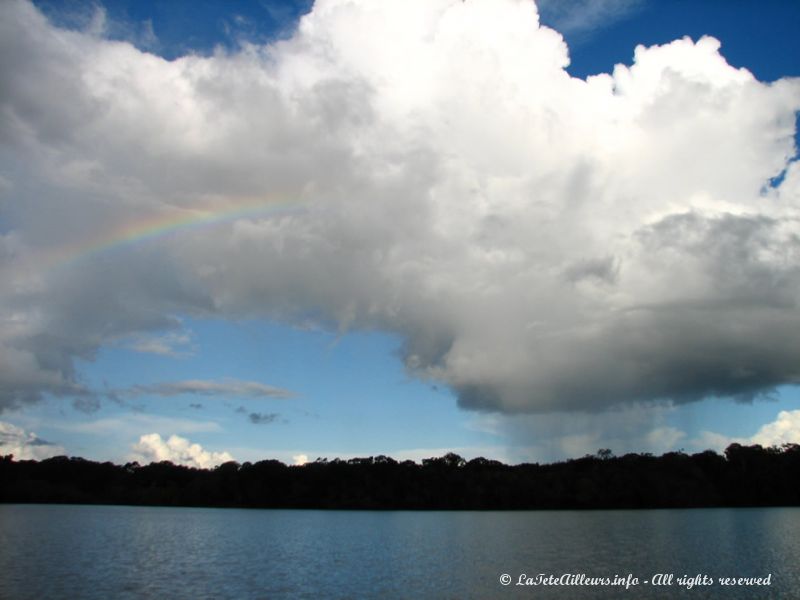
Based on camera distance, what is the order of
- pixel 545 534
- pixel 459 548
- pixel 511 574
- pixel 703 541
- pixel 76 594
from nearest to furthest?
1. pixel 76 594
2. pixel 511 574
3. pixel 459 548
4. pixel 703 541
5. pixel 545 534

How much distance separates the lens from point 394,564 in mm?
67312

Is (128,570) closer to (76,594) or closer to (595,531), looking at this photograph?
(76,594)

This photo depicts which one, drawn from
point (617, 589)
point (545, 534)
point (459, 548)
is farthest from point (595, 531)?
point (617, 589)

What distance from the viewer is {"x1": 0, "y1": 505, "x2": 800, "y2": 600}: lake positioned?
48.2 metres

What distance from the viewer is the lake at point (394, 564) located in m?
48.2

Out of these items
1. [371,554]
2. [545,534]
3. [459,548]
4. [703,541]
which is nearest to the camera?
[371,554]

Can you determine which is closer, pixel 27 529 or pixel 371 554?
pixel 371 554

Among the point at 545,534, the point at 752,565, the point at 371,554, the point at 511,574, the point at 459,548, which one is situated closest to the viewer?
the point at 511,574

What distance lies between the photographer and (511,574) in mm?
56531

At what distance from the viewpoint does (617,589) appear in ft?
158

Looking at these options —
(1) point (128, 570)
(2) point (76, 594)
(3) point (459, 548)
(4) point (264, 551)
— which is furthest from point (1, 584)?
(3) point (459, 548)

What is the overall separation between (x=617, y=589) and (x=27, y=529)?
9798 centimetres

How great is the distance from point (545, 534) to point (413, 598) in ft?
210

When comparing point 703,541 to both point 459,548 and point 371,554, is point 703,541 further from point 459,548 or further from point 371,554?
point 371,554
